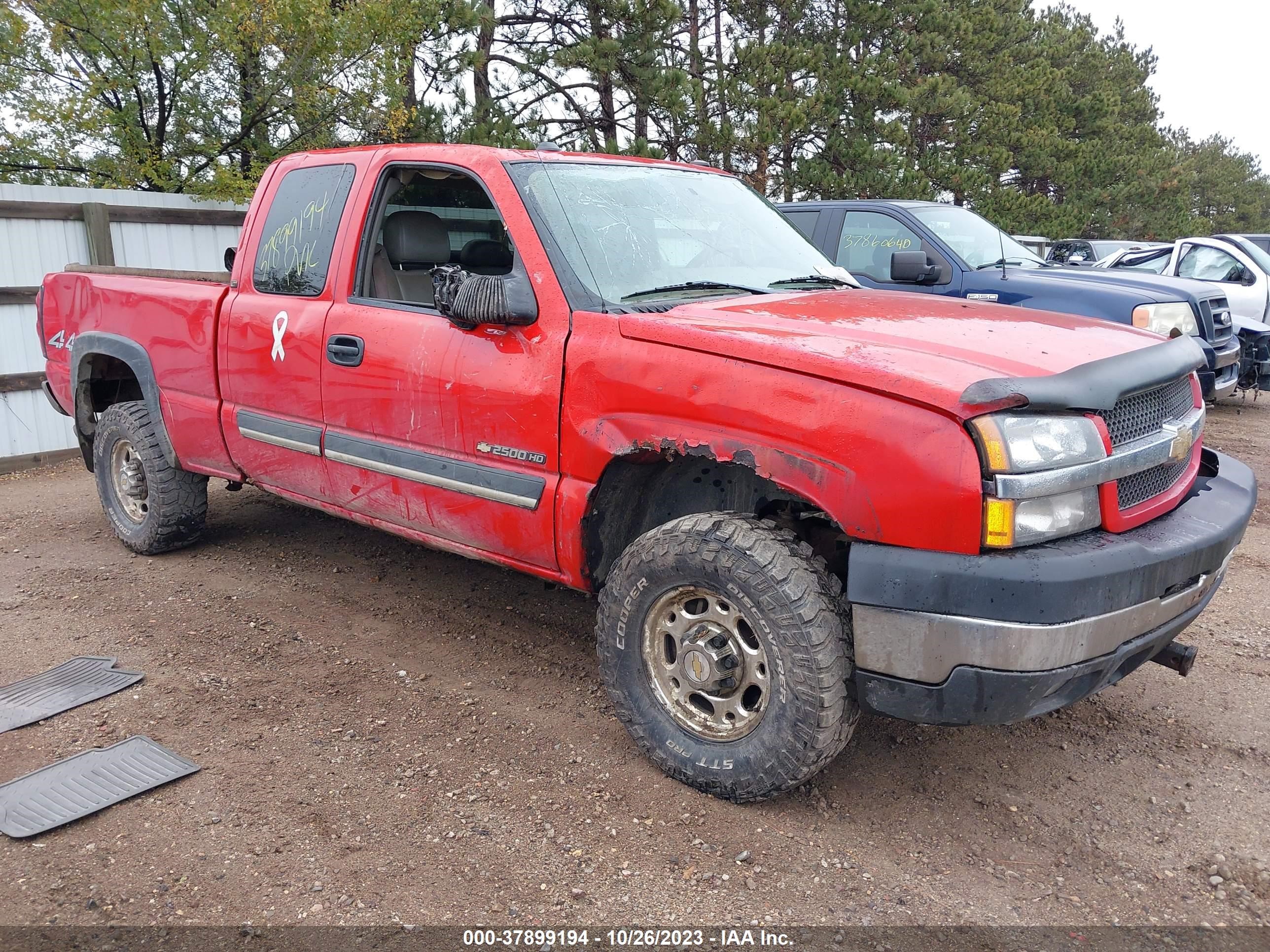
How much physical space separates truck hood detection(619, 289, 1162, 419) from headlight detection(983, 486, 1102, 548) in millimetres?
270

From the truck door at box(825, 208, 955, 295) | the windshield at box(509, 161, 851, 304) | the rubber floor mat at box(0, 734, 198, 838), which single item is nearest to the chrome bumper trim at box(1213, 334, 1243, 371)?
the truck door at box(825, 208, 955, 295)

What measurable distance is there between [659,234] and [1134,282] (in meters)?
6.38

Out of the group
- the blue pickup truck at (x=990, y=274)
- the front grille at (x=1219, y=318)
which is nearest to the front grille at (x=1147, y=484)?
the blue pickup truck at (x=990, y=274)

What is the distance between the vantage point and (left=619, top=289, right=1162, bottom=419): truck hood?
2717 millimetres

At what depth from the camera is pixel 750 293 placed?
3.76 m

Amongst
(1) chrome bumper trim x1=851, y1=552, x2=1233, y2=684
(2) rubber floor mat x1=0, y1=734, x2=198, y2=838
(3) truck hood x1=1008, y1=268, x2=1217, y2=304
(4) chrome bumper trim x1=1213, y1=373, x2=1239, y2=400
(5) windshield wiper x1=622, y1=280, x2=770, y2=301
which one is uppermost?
(5) windshield wiper x1=622, y1=280, x2=770, y2=301

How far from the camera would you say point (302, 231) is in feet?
14.9

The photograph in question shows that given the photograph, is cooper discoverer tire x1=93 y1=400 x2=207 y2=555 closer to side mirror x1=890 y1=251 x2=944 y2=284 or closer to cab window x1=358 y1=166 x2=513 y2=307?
cab window x1=358 y1=166 x2=513 y2=307

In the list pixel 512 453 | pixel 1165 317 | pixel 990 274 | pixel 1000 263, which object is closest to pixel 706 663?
pixel 512 453

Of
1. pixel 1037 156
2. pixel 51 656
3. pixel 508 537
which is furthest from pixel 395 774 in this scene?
pixel 1037 156

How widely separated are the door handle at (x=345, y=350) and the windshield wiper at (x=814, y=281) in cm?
166

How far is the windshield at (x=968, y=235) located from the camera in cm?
800

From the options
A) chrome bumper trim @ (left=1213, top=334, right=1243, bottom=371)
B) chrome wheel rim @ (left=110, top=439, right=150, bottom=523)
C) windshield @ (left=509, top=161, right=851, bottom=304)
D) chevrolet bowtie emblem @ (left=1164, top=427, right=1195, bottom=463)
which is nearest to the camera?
chevrolet bowtie emblem @ (left=1164, top=427, right=1195, bottom=463)

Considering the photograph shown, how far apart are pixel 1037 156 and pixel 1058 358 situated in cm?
2458
